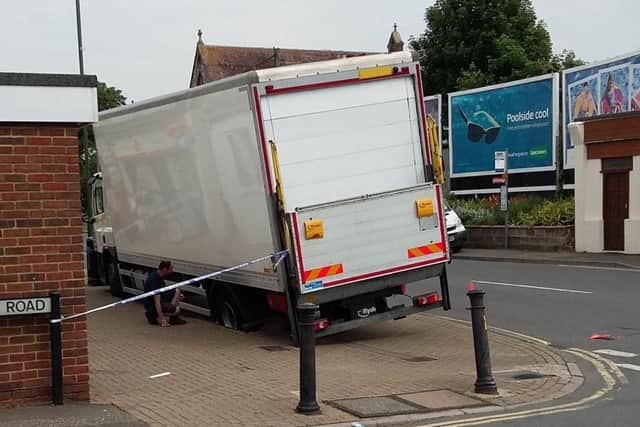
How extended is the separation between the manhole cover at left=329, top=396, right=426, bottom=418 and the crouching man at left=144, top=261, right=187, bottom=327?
6533 millimetres

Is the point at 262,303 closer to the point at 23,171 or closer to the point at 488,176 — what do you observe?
the point at 23,171

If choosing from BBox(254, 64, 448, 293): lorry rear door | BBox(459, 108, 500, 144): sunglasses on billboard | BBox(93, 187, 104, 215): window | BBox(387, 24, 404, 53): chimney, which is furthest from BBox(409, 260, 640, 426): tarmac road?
BBox(387, 24, 404, 53): chimney

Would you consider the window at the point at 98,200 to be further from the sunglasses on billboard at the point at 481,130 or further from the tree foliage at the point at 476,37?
the tree foliage at the point at 476,37

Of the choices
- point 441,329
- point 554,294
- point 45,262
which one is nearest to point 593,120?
point 554,294

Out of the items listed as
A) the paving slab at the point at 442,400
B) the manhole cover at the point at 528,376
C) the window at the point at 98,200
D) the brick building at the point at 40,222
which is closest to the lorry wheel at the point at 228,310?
the manhole cover at the point at 528,376

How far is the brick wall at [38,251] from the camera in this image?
7.88 meters

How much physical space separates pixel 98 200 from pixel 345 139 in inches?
409

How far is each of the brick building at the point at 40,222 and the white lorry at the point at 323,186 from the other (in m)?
3.29

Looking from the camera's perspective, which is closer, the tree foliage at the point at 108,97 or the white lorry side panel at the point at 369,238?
the white lorry side panel at the point at 369,238

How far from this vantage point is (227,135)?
38.9 ft

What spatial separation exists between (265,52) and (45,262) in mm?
76666

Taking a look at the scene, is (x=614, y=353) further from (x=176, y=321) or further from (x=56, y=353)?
(x=176, y=321)

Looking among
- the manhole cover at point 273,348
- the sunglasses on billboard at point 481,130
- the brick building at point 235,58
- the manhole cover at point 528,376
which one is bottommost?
the manhole cover at point 273,348

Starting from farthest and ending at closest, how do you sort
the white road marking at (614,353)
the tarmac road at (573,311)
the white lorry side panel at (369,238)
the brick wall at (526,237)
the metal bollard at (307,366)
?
the brick wall at (526,237) < the white lorry side panel at (369,238) < the white road marking at (614,353) < the tarmac road at (573,311) < the metal bollard at (307,366)
